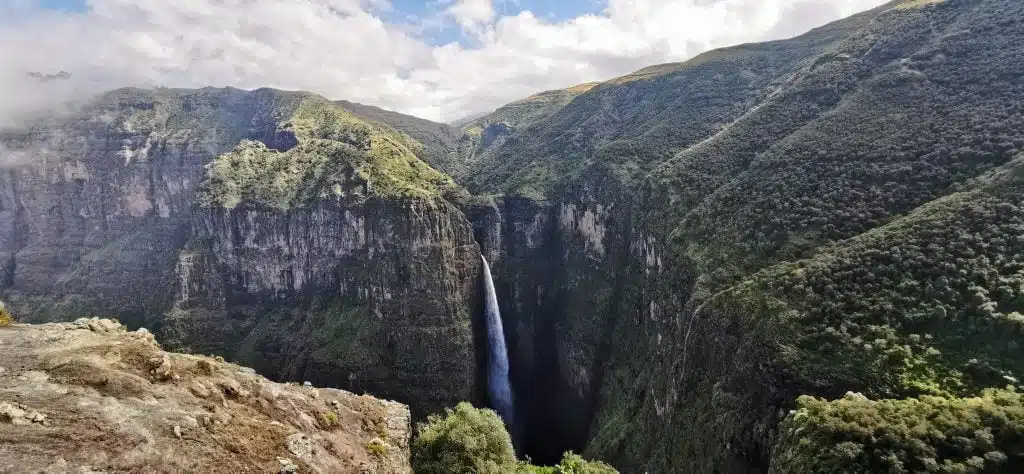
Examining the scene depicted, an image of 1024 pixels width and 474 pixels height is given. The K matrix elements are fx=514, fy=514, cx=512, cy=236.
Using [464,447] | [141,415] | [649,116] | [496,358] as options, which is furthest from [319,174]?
[141,415]

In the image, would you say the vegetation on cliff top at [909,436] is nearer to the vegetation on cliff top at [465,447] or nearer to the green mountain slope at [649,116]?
the vegetation on cliff top at [465,447]

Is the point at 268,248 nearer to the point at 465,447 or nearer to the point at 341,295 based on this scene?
the point at 341,295

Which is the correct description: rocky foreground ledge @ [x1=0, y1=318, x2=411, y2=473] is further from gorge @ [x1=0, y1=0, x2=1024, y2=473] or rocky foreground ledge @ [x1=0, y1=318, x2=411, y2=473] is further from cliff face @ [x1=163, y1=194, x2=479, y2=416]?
cliff face @ [x1=163, y1=194, x2=479, y2=416]

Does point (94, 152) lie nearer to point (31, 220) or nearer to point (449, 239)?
point (31, 220)

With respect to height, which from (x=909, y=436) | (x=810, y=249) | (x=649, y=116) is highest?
(x=649, y=116)

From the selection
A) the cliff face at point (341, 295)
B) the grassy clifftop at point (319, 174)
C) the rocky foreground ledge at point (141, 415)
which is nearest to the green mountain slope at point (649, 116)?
the grassy clifftop at point (319, 174)

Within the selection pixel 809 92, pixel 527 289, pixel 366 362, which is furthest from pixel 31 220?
pixel 809 92
